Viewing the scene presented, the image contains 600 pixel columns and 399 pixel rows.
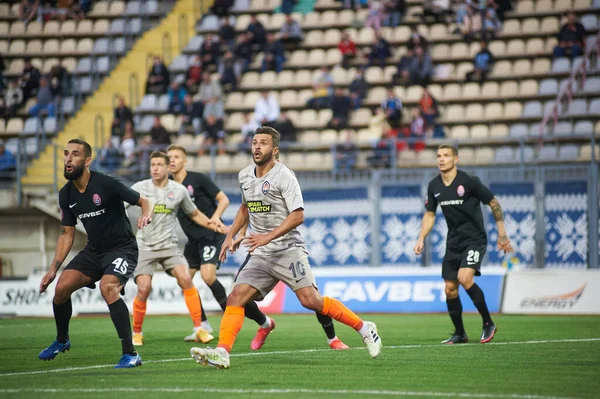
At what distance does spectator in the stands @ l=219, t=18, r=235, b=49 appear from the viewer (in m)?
31.1

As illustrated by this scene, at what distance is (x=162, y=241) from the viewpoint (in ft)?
42.8

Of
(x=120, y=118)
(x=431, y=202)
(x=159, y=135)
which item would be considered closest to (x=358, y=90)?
(x=159, y=135)

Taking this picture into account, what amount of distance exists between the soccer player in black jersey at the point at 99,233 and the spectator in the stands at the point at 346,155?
13.9 metres

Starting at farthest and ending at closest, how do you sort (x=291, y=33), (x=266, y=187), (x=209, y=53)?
(x=209, y=53), (x=291, y=33), (x=266, y=187)

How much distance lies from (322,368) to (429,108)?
57.4ft

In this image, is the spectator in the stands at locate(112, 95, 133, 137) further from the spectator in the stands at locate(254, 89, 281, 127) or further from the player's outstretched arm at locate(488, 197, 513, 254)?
the player's outstretched arm at locate(488, 197, 513, 254)

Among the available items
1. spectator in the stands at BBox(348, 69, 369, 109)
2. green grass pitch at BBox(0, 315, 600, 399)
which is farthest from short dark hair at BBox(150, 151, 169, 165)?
spectator in the stands at BBox(348, 69, 369, 109)

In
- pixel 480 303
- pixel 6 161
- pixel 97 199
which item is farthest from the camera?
pixel 6 161

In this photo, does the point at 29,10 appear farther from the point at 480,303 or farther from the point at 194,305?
the point at 480,303

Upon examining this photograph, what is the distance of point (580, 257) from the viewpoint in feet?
67.3

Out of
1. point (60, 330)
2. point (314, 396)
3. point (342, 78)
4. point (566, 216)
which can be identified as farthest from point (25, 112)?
point (314, 396)

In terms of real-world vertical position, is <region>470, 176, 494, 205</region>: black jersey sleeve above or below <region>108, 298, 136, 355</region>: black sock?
above

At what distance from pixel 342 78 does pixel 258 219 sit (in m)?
19.8

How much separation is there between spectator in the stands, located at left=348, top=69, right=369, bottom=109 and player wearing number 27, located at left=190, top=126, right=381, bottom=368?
59.5 ft
